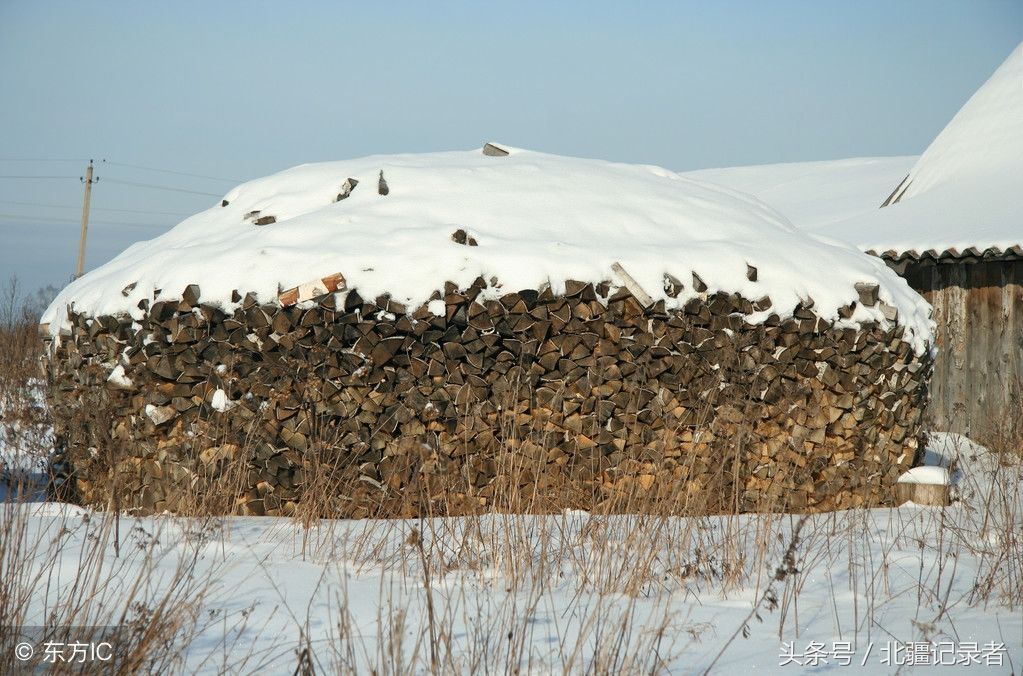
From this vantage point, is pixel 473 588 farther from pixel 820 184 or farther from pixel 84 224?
pixel 84 224

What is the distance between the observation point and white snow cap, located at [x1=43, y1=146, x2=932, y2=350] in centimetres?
561

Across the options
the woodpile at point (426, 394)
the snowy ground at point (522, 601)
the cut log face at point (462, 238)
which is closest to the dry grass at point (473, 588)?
the snowy ground at point (522, 601)

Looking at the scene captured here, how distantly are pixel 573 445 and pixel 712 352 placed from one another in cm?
110

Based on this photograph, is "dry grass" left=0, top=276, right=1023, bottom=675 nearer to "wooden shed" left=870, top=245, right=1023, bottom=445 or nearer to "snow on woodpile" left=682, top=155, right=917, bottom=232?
"wooden shed" left=870, top=245, right=1023, bottom=445

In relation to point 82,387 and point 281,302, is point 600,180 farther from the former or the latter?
point 82,387

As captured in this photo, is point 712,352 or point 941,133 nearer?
point 712,352

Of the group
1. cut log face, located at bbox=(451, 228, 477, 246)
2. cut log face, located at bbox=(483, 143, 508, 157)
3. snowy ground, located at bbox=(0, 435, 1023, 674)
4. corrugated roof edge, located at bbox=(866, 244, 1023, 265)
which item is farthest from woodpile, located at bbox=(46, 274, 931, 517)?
corrugated roof edge, located at bbox=(866, 244, 1023, 265)

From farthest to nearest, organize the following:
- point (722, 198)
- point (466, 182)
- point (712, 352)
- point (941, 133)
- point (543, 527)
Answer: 1. point (941, 133)
2. point (722, 198)
3. point (466, 182)
4. point (712, 352)
5. point (543, 527)

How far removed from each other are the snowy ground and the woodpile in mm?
594

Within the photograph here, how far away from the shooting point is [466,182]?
22.4 ft

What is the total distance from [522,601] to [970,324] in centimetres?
811

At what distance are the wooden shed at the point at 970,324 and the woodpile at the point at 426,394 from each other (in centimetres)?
461

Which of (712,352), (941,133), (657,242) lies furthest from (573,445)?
(941,133)

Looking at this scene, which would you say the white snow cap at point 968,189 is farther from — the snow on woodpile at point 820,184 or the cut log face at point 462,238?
the cut log face at point 462,238
